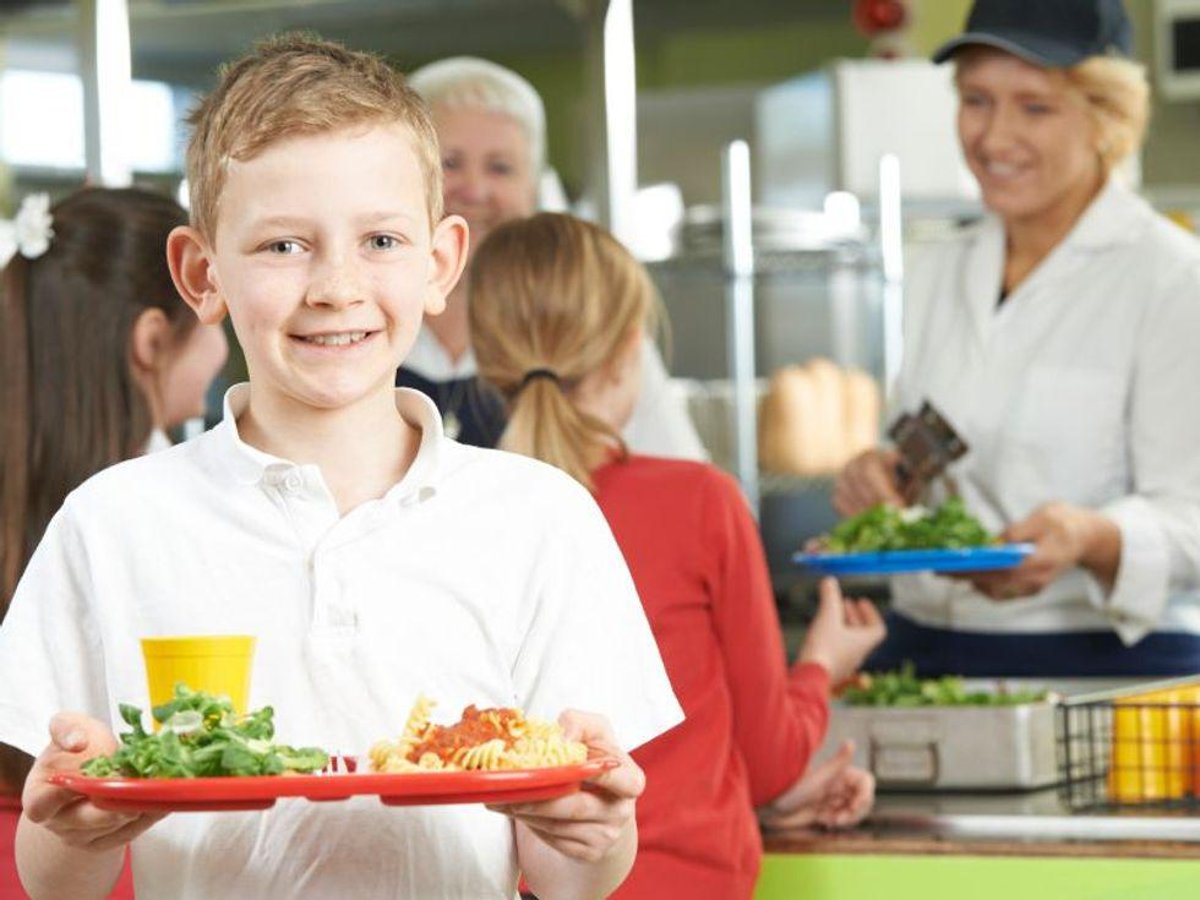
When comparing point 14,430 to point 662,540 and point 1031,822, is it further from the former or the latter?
point 1031,822

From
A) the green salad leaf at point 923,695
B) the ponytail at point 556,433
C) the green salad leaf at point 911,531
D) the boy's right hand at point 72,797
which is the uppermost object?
the ponytail at point 556,433

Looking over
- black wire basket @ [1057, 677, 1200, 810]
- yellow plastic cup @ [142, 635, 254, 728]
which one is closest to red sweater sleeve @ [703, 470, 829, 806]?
black wire basket @ [1057, 677, 1200, 810]

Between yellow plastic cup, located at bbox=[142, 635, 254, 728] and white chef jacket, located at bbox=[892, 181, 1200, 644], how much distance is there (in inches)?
71.2

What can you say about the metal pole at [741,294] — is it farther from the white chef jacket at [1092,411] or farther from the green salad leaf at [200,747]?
the green salad leaf at [200,747]

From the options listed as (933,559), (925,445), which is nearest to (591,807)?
(933,559)

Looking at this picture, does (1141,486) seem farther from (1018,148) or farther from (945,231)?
(945,231)

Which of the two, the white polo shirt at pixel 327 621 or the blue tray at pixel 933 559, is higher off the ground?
the white polo shirt at pixel 327 621

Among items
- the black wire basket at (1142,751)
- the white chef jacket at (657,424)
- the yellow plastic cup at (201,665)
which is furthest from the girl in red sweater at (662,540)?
the white chef jacket at (657,424)

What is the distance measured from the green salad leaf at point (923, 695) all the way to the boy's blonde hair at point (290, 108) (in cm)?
130

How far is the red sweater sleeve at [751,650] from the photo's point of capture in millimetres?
2311

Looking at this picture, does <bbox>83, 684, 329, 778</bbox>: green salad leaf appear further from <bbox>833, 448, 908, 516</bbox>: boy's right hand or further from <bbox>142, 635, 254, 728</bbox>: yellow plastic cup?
<bbox>833, 448, 908, 516</bbox>: boy's right hand

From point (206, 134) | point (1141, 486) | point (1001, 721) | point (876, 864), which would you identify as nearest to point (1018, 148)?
point (1141, 486)

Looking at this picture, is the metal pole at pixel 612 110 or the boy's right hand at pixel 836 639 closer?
the boy's right hand at pixel 836 639

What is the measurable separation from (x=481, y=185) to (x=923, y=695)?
1123 millimetres
